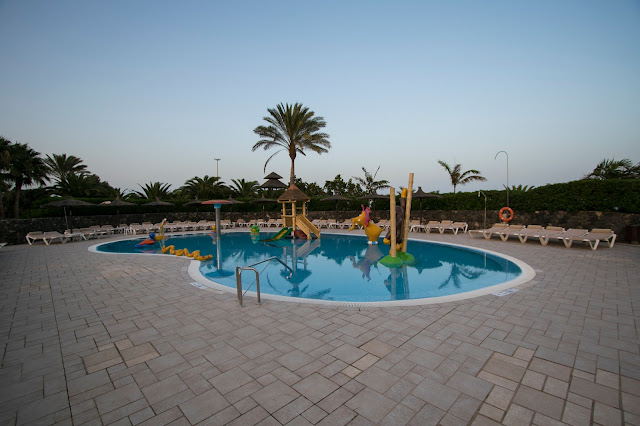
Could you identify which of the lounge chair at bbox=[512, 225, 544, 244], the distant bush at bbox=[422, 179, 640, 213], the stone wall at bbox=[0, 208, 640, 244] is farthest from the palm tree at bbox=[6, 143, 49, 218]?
the lounge chair at bbox=[512, 225, 544, 244]

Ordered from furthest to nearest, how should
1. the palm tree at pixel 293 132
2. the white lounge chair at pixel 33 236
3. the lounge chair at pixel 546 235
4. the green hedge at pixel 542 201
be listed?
the palm tree at pixel 293 132 → the white lounge chair at pixel 33 236 → the green hedge at pixel 542 201 → the lounge chair at pixel 546 235

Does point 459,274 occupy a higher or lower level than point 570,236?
lower

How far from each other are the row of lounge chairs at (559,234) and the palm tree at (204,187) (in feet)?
88.7

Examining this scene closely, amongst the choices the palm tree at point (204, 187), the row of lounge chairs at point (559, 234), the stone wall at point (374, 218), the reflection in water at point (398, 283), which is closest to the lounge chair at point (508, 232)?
the row of lounge chairs at point (559, 234)

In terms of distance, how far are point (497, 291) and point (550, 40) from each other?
41.2 ft

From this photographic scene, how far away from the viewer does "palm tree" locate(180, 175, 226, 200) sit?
31828mm

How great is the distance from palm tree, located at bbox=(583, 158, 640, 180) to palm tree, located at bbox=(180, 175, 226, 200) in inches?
1515

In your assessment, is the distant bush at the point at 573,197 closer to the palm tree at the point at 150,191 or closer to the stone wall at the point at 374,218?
the stone wall at the point at 374,218

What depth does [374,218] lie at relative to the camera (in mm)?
22547

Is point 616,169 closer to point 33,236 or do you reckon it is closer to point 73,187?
point 33,236

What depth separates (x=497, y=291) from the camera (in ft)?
19.5

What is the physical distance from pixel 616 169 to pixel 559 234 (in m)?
22.2

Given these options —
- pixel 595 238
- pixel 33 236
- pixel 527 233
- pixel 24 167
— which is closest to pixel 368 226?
pixel 527 233

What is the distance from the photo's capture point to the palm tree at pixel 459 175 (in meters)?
26.3
